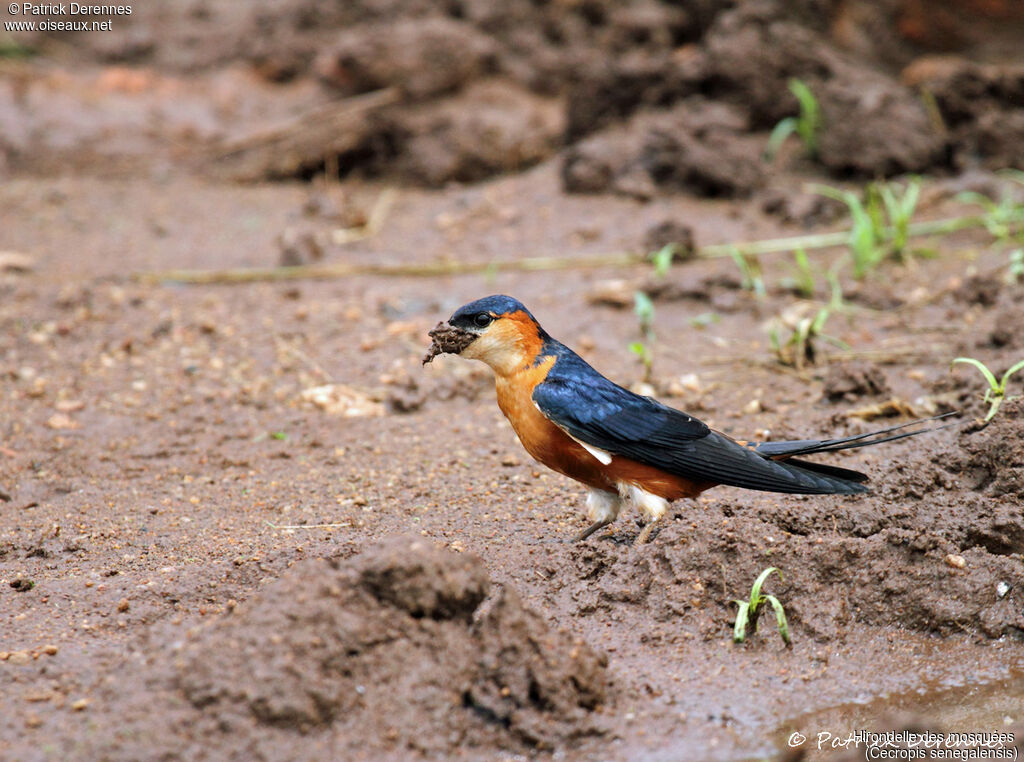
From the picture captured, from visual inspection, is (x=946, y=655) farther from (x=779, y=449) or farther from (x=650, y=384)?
(x=650, y=384)

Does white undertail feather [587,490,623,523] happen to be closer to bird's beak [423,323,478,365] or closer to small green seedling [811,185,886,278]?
bird's beak [423,323,478,365]

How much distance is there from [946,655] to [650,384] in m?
2.32

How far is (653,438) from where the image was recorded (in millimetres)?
3758

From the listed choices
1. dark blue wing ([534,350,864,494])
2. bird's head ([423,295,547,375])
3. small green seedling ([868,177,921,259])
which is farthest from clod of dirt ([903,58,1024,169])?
bird's head ([423,295,547,375])

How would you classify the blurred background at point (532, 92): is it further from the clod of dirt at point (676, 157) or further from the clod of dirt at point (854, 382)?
the clod of dirt at point (854, 382)

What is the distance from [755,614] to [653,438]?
804 millimetres

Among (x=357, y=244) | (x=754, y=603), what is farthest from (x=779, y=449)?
(x=357, y=244)

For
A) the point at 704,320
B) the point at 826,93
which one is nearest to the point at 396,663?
the point at 704,320

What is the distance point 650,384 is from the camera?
5.25 m

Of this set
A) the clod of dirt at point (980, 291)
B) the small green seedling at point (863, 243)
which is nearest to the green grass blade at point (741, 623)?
the clod of dirt at point (980, 291)

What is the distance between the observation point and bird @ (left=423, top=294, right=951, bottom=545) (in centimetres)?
366

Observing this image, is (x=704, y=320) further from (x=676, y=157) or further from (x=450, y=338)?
(x=450, y=338)

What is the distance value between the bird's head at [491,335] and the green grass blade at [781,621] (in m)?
1.33

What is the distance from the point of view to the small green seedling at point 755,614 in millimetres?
3100
